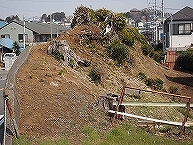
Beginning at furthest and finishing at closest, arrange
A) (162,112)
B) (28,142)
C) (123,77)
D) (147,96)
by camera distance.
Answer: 1. (123,77)
2. (147,96)
3. (162,112)
4. (28,142)

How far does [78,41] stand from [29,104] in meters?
6.02

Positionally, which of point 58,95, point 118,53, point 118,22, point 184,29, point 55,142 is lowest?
point 55,142

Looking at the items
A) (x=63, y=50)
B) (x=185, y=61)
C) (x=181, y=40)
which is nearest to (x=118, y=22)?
(x=63, y=50)

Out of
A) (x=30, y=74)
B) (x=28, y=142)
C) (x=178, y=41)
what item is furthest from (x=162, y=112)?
(x=178, y=41)

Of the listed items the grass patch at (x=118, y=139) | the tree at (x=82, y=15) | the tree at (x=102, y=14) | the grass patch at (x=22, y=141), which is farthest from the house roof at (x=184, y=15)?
the grass patch at (x=22, y=141)

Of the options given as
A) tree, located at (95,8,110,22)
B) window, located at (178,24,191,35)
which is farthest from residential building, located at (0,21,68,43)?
tree, located at (95,8,110,22)

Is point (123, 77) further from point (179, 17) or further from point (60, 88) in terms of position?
point (179, 17)

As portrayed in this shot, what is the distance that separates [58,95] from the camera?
955cm

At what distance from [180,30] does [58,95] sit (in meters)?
29.9

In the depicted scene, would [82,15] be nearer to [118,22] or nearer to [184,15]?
[118,22]

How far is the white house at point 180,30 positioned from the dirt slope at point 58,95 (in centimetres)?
2434

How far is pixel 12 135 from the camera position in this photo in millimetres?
7766

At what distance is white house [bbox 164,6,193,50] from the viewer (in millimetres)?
36203

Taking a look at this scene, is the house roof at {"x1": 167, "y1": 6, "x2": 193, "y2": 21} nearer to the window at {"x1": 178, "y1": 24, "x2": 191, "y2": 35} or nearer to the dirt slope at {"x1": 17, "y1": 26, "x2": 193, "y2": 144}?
the window at {"x1": 178, "y1": 24, "x2": 191, "y2": 35}
